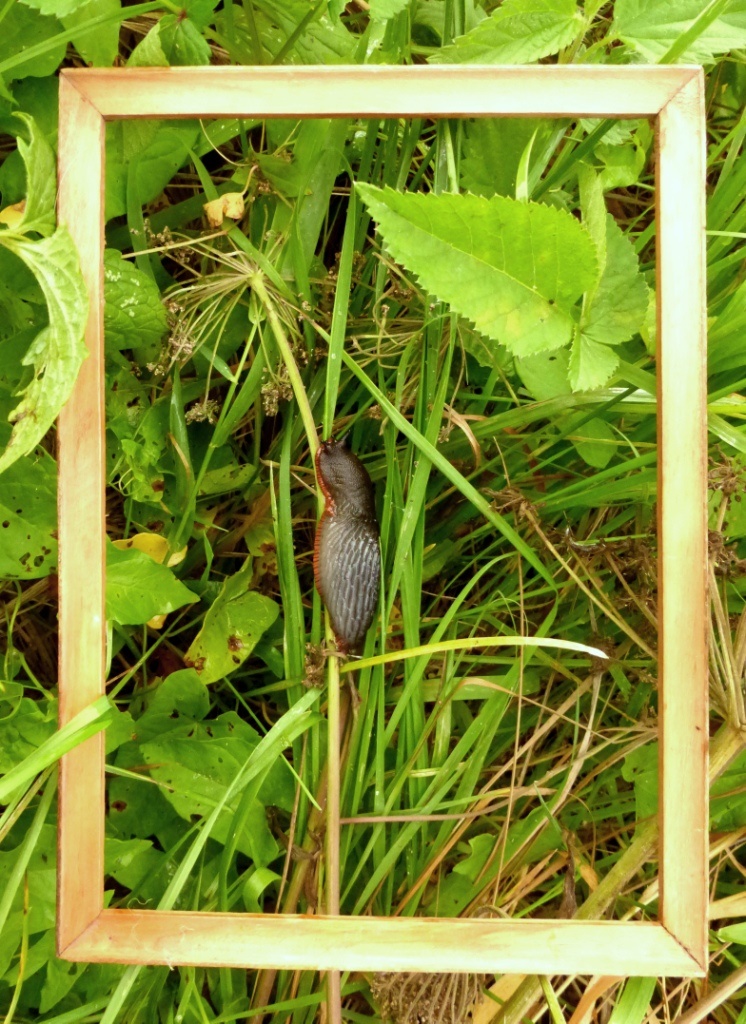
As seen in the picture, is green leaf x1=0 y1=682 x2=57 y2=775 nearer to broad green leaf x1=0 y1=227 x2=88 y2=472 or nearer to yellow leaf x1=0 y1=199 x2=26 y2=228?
broad green leaf x1=0 y1=227 x2=88 y2=472

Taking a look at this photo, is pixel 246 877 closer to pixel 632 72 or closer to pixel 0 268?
pixel 0 268

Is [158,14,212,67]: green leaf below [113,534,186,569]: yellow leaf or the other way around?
the other way around

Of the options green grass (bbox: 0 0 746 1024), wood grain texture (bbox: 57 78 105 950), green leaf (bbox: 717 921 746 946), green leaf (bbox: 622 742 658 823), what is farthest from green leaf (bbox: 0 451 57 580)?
green leaf (bbox: 717 921 746 946)

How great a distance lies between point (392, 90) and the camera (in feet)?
2.18

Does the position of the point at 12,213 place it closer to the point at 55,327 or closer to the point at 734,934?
the point at 55,327

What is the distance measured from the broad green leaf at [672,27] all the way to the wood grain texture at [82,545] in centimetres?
48

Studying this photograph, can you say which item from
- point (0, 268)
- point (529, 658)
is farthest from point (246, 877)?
point (0, 268)

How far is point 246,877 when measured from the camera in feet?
2.81

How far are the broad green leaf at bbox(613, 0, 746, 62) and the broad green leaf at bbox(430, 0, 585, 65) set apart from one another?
1.7 inches

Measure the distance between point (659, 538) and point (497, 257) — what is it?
276 millimetres

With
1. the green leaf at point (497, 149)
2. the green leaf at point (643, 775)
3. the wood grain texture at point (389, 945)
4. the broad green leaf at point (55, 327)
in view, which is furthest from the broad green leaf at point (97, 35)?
the green leaf at point (643, 775)

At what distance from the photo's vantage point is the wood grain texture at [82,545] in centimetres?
67

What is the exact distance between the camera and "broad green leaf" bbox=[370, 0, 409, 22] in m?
0.65

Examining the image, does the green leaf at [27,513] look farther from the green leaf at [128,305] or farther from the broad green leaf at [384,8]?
the broad green leaf at [384,8]
